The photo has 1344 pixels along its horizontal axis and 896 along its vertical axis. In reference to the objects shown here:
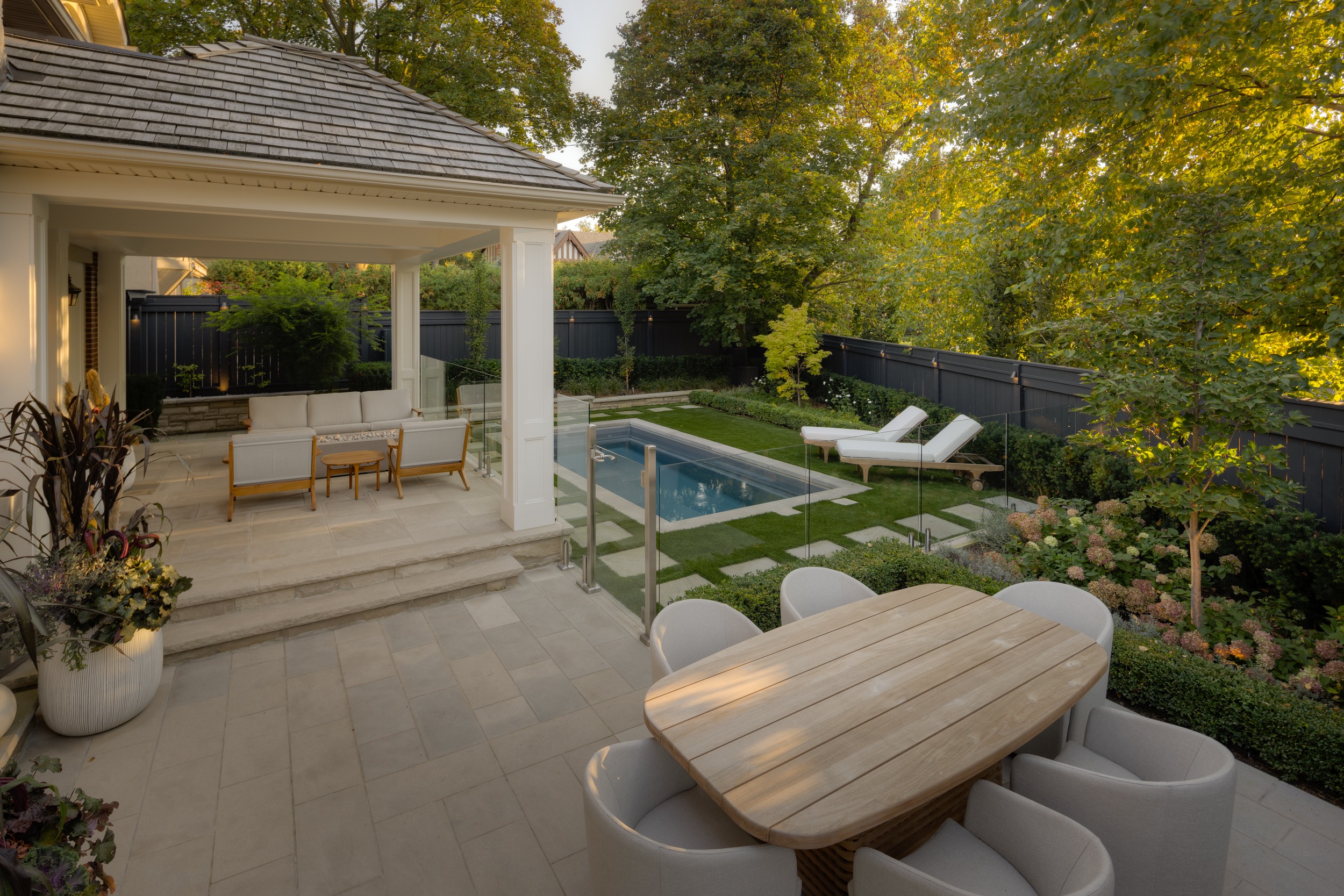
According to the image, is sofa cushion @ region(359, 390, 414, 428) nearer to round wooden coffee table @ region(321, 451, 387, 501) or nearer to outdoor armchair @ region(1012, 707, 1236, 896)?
round wooden coffee table @ region(321, 451, 387, 501)

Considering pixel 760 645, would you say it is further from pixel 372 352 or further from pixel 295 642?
pixel 372 352

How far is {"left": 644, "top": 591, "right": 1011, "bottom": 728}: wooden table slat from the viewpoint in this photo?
2432 millimetres

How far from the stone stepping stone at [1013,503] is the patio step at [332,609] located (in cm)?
414

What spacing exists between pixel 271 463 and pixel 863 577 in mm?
5492

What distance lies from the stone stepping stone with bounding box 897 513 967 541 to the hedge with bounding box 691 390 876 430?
18.7 feet

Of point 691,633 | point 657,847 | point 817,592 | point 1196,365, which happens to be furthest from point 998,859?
point 1196,365

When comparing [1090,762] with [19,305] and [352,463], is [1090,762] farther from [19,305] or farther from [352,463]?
[352,463]

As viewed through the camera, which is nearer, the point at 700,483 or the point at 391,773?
the point at 391,773

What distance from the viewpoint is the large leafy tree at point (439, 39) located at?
1398 centimetres

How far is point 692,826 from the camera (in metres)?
2.32

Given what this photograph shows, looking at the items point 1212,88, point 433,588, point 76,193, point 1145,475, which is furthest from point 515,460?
point 1212,88

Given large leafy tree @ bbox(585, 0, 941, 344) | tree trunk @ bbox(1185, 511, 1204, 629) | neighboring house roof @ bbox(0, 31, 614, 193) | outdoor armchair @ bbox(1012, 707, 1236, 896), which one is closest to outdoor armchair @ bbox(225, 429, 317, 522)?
neighboring house roof @ bbox(0, 31, 614, 193)

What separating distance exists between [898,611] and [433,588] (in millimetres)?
3557

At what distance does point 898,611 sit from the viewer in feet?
10.8
